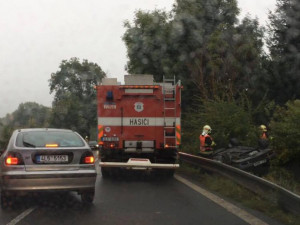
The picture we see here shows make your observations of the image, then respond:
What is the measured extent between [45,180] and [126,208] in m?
1.46

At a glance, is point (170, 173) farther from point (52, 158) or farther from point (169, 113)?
point (52, 158)

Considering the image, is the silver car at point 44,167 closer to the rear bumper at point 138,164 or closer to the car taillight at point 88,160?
the car taillight at point 88,160

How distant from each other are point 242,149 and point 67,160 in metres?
6.13

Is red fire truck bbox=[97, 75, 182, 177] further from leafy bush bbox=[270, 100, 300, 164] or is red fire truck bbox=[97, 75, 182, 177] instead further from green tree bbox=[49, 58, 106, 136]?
green tree bbox=[49, 58, 106, 136]

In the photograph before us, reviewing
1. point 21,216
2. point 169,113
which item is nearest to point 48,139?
point 21,216

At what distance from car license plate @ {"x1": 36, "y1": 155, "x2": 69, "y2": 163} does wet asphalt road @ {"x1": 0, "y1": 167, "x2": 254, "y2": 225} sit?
0.81 meters

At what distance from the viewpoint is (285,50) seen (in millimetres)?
23484

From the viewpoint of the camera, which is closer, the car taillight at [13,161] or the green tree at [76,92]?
the car taillight at [13,161]

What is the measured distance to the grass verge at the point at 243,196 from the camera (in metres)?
6.83

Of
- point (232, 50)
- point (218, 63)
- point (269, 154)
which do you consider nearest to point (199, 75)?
point (218, 63)

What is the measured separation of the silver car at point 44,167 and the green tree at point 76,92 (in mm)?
73474

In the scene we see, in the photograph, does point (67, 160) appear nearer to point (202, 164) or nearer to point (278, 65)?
point (202, 164)

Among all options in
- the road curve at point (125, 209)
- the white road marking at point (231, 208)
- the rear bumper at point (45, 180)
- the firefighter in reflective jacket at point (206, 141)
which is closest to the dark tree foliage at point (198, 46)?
the firefighter in reflective jacket at point (206, 141)

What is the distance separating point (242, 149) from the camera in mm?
12547
